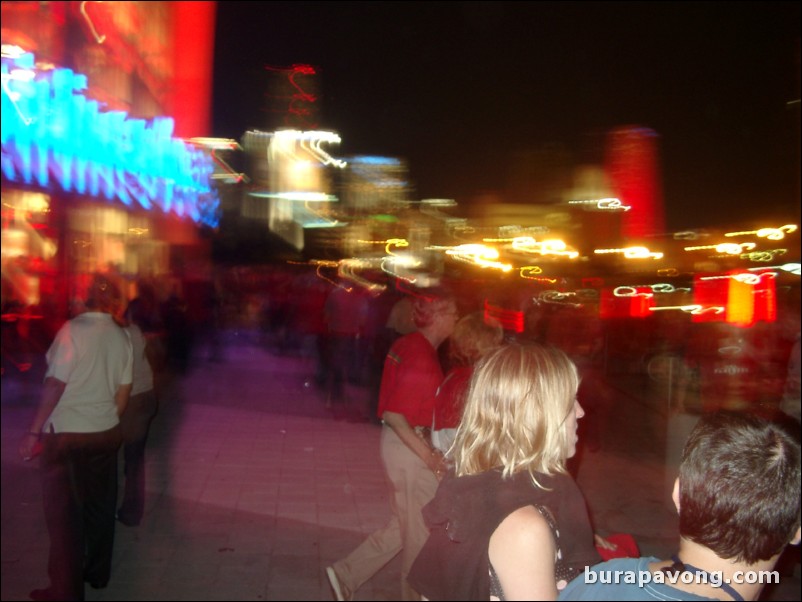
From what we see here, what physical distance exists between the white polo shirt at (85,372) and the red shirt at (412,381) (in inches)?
67.7

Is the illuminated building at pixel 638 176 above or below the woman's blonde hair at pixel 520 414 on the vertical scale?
above

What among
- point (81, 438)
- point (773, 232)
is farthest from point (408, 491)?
point (773, 232)

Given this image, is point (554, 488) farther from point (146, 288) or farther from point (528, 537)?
point (146, 288)

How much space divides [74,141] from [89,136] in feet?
1.37

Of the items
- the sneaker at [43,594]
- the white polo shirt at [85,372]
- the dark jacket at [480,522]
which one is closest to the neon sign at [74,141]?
the white polo shirt at [85,372]

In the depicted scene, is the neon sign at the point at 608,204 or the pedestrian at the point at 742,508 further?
the neon sign at the point at 608,204

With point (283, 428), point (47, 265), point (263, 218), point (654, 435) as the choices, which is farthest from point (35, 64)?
point (263, 218)

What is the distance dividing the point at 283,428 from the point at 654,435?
517 cm

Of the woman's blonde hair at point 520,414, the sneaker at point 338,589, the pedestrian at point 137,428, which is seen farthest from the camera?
the pedestrian at point 137,428

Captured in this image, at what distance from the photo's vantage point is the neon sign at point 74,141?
12.4 meters

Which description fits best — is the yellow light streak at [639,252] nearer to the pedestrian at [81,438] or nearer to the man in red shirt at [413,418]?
the man in red shirt at [413,418]

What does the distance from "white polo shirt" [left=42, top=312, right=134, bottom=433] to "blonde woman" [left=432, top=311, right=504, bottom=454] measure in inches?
81.9

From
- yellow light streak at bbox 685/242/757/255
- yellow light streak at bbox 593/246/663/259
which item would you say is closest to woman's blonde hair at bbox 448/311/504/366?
yellow light streak at bbox 593/246/663/259

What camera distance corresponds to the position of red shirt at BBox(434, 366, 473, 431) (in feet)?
12.3
